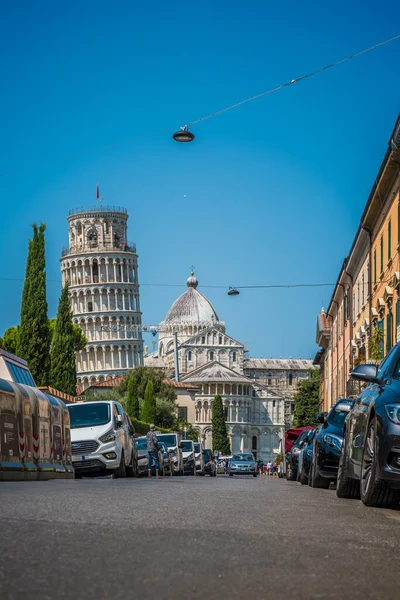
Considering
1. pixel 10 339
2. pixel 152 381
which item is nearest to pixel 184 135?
pixel 10 339

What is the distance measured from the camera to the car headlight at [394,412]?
400 inches

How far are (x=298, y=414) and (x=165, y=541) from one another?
13584 cm

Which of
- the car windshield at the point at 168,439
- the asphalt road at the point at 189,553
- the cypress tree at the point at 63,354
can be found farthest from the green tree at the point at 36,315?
the asphalt road at the point at 189,553

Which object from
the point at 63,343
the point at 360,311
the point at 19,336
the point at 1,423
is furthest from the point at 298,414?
the point at 1,423

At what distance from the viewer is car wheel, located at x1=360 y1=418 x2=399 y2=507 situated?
1079 cm

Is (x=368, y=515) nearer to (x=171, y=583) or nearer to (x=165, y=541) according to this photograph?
(x=165, y=541)

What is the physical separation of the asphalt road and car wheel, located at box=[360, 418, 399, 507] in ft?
4.56

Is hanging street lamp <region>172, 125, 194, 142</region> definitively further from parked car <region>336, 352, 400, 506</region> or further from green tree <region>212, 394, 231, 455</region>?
green tree <region>212, 394, 231, 455</region>

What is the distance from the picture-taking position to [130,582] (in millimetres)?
4402

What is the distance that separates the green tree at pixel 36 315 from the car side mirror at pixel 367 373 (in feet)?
215

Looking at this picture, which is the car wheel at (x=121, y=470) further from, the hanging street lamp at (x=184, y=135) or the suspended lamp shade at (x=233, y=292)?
the suspended lamp shade at (x=233, y=292)

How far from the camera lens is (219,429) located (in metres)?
186

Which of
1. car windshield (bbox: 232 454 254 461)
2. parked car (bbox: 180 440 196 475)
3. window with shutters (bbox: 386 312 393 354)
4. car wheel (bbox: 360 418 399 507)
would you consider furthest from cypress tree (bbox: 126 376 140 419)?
car wheel (bbox: 360 418 399 507)

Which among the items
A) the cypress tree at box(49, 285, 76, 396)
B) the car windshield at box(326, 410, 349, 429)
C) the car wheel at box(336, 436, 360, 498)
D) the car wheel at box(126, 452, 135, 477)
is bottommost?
the car wheel at box(126, 452, 135, 477)
